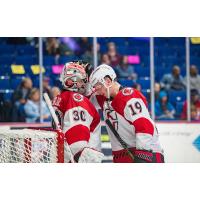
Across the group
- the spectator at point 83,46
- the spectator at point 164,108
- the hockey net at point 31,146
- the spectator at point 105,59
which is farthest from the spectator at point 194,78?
the hockey net at point 31,146

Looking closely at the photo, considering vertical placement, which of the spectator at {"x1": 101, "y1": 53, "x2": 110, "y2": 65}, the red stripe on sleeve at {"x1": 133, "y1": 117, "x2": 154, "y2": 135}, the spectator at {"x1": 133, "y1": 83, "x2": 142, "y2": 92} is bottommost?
the red stripe on sleeve at {"x1": 133, "y1": 117, "x2": 154, "y2": 135}

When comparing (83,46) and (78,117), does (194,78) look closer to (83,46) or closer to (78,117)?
(83,46)

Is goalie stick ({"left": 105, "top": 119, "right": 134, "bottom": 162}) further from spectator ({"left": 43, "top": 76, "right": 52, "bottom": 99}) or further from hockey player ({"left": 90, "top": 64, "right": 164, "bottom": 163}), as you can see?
spectator ({"left": 43, "top": 76, "right": 52, "bottom": 99})

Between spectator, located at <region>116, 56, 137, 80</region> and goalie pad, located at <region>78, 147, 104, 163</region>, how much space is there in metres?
4.30

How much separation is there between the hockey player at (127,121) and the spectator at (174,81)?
4.24m

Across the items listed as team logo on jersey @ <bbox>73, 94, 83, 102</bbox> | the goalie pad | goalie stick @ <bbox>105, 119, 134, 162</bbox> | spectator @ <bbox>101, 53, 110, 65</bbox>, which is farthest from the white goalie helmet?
spectator @ <bbox>101, 53, 110, 65</bbox>

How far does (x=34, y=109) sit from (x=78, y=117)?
13.3ft

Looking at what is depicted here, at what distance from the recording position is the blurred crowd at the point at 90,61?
7875 millimetres

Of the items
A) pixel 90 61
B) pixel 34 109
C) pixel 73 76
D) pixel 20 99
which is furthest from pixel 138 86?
pixel 73 76

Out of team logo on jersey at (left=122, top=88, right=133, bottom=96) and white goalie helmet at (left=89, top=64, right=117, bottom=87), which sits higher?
white goalie helmet at (left=89, top=64, right=117, bottom=87)

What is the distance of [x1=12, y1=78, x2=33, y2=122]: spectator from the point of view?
788 centimetres
